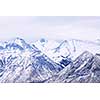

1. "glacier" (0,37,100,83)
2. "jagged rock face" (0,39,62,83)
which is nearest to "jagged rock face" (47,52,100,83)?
"glacier" (0,37,100,83)

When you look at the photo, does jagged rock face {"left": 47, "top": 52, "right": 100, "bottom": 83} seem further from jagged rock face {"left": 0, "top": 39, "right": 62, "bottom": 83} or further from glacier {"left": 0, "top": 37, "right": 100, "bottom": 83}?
jagged rock face {"left": 0, "top": 39, "right": 62, "bottom": 83}

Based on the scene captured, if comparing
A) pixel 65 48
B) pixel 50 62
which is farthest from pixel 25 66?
pixel 65 48

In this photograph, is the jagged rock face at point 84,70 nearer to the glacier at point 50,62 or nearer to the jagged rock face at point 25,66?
the glacier at point 50,62

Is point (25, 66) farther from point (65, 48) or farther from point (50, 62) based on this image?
point (65, 48)

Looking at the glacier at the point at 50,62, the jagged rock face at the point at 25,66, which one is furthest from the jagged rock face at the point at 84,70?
the jagged rock face at the point at 25,66

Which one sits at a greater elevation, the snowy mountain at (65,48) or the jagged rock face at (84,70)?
the snowy mountain at (65,48)
